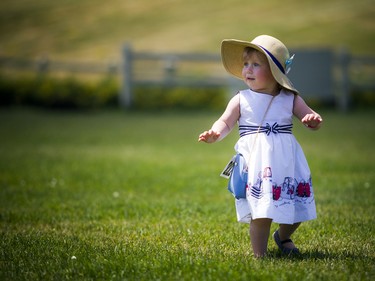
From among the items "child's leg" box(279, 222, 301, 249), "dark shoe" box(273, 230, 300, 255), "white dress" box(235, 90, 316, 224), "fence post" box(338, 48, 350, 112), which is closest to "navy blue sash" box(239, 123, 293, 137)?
"white dress" box(235, 90, 316, 224)

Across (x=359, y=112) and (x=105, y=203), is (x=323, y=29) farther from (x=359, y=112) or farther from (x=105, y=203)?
(x=105, y=203)

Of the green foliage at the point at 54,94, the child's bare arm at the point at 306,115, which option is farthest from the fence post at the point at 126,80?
the child's bare arm at the point at 306,115

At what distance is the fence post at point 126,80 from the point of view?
24.2 m

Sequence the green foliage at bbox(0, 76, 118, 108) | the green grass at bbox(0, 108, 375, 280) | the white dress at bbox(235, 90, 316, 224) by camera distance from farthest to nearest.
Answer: the green foliage at bbox(0, 76, 118, 108) < the white dress at bbox(235, 90, 316, 224) < the green grass at bbox(0, 108, 375, 280)

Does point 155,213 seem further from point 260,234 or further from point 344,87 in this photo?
point 344,87

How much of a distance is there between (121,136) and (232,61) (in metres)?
11.1

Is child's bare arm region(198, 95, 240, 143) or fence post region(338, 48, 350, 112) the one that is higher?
child's bare arm region(198, 95, 240, 143)

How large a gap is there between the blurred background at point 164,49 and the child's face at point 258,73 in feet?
63.8

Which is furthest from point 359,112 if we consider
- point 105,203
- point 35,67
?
point 105,203

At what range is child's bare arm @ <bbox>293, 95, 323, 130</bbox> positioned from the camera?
183 inches

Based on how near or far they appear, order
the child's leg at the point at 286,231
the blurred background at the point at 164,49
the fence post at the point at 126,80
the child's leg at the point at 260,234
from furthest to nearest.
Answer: the blurred background at the point at 164,49
the fence post at the point at 126,80
the child's leg at the point at 286,231
the child's leg at the point at 260,234

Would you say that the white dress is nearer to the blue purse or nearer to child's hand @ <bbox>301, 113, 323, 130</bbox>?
the blue purse

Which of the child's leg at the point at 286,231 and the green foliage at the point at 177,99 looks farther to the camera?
the green foliage at the point at 177,99

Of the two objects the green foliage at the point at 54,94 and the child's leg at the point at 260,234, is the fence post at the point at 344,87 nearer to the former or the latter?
the green foliage at the point at 54,94
